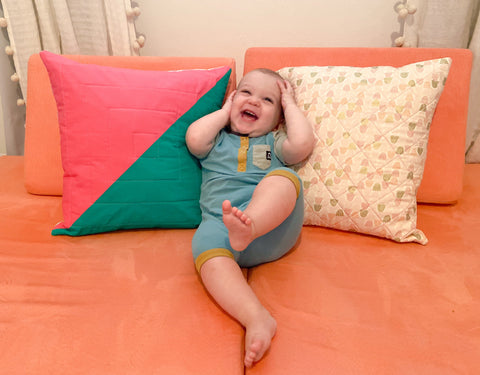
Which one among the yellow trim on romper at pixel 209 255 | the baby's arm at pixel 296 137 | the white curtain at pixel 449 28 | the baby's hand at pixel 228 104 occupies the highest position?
the white curtain at pixel 449 28

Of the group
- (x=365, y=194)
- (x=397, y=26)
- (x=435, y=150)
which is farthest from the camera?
(x=397, y=26)

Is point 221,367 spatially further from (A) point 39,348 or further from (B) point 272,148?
(B) point 272,148

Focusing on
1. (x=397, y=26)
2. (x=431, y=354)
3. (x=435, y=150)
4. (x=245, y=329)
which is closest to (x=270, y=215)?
(x=245, y=329)

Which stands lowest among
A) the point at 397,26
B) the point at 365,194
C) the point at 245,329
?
the point at 245,329

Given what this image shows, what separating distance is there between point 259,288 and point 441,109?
844 millimetres

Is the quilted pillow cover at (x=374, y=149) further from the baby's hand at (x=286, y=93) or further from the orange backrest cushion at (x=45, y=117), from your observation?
the orange backrest cushion at (x=45, y=117)

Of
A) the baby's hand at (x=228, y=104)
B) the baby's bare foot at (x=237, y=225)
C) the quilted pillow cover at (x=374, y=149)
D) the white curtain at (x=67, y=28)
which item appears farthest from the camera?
the white curtain at (x=67, y=28)

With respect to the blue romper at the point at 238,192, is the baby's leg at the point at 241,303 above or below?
below

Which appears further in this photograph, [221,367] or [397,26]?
[397,26]

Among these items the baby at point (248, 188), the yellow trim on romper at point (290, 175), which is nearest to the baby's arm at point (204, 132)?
the baby at point (248, 188)

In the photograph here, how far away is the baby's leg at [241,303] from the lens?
64cm

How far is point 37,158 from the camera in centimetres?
122

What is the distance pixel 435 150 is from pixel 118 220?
104cm

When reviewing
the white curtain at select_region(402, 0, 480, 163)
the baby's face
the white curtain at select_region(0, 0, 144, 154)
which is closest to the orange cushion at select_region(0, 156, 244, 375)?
the baby's face
